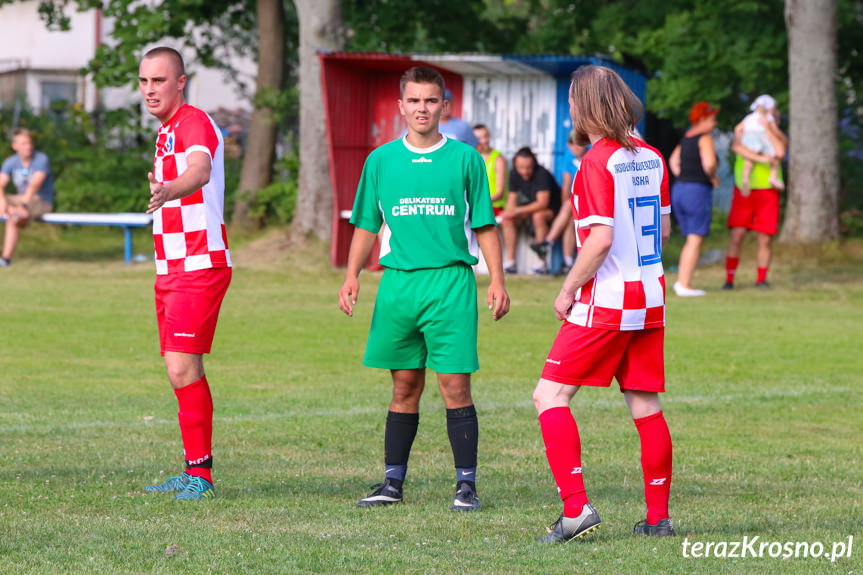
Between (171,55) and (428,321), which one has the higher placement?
(171,55)

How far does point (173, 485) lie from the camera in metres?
5.98

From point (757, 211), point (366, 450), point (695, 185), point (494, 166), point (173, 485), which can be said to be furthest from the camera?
point (494, 166)

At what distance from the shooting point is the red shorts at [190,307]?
602 cm

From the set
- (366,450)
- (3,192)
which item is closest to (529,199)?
(3,192)

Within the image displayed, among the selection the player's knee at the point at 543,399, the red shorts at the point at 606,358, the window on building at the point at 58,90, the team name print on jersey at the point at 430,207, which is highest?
the window on building at the point at 58,90

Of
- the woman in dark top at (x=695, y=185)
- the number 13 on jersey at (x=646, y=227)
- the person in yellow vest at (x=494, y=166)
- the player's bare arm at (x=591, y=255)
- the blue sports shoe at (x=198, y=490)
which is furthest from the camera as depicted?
the person in yellow vest at (x=494, y=166)

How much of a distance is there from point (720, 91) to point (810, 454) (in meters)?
15.2

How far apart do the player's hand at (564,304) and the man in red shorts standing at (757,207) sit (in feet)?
37.8

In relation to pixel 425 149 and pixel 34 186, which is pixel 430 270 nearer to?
pixel 425 149

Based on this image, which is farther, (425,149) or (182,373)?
(182,373)

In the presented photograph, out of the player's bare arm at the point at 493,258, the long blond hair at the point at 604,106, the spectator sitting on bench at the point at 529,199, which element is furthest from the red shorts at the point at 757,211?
the long blond hair at the point at 604,106

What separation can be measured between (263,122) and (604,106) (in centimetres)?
1903

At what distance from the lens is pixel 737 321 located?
1330 centimetres

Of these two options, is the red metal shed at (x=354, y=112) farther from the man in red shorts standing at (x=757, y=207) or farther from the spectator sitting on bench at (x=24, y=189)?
the man in red shorts standing at (x=757, y=207)
